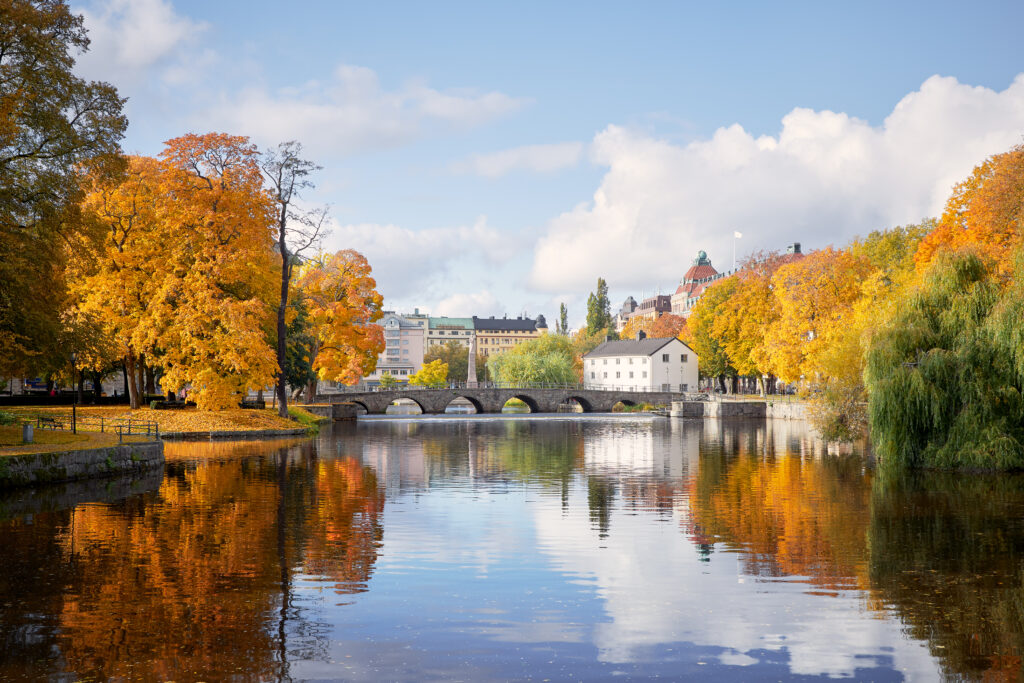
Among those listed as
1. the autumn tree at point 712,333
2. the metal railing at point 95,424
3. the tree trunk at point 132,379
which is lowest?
the metal railing at point 95,424

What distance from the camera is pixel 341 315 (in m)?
63.8

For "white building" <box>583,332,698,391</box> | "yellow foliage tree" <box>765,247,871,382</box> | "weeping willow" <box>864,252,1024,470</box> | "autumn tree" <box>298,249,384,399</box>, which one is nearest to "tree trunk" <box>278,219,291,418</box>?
"autumn tree" <box>298,249,384,399</box>

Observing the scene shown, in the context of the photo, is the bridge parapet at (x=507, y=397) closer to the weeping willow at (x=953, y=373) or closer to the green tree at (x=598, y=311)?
the green tree at (x=598, y=311)

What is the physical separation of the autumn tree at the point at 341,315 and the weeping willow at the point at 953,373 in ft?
139

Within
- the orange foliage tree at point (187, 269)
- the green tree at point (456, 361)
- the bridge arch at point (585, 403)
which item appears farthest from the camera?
the green tree at point (456, 361)

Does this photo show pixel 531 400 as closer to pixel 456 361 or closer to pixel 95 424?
pixel 95 424

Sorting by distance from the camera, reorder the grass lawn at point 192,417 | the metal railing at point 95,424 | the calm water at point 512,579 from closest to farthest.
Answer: the calm water at point 512,579 < the metal railing at point 95,424 < the grass lawn at point 192,417

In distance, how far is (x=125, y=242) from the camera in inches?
1737

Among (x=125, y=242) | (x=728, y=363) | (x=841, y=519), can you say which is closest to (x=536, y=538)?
(x=841, y=519)

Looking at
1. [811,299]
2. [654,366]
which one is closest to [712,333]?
[811,299]

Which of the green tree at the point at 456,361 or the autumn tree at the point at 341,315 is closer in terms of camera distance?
the autumn tree at the point at 341,315

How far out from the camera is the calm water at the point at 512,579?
957cm

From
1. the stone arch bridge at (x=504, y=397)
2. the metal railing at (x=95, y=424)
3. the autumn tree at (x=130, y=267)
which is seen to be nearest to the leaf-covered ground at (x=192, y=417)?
the metal railing at (x=95, y=424)

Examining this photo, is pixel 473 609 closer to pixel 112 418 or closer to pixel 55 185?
pixel 55 185
